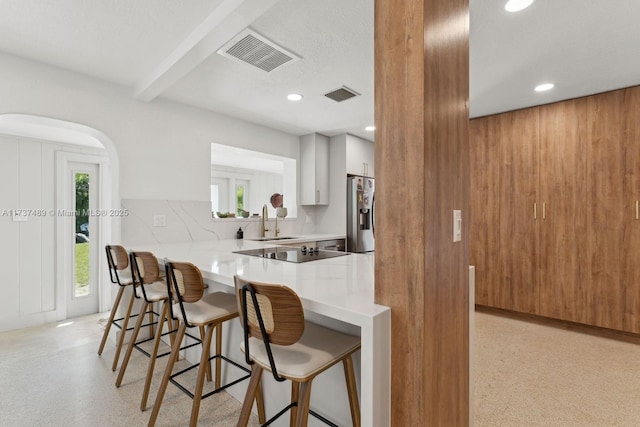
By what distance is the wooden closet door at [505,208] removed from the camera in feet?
11.2

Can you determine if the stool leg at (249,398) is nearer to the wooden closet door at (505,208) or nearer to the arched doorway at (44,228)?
the arched doorway at (44,228)

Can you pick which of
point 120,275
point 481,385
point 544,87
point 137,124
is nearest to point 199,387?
point 120,275

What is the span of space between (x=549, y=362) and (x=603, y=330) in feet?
3.60

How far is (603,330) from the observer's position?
3055mm

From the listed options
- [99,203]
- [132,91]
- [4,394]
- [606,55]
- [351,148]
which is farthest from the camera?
[351,148]

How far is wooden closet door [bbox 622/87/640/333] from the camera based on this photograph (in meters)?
2.83

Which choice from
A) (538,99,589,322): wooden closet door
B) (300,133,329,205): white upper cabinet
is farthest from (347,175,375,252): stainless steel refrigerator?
(538,99,589,322): wooden closet door

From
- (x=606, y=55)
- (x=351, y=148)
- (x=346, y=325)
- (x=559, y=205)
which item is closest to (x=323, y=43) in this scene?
(x=346, y=325)

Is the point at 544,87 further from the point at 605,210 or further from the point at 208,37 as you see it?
the point at 208,37

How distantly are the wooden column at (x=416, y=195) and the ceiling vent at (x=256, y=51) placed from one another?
1196mm

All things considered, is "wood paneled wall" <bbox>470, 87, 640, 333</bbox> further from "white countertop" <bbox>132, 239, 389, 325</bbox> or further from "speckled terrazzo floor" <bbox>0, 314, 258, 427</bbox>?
"speckled terrazzo floor" <bbox>0, 314, 258, 427</bbox>

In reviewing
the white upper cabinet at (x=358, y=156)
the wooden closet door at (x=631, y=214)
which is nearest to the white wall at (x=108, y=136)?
the white upper cabinet at (x=358, y=156)

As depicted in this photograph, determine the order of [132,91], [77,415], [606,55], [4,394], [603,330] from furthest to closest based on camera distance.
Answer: [603,330]
[132,91]
[606,55]
[4,394]
[77,415]

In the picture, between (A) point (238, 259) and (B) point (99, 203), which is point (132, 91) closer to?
(B) point (99, 203)
